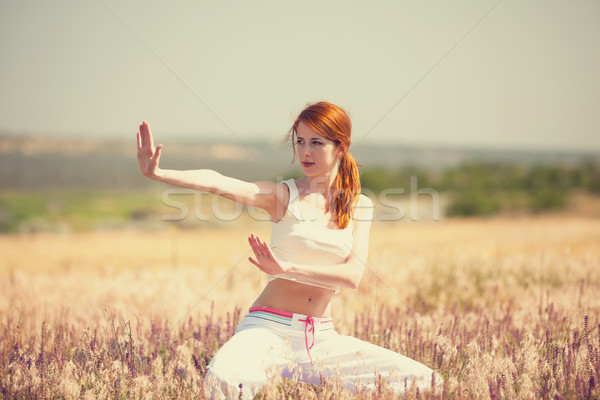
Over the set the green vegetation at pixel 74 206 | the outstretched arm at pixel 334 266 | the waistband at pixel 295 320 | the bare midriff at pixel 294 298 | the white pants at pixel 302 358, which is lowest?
the white pants at pixel 302 358

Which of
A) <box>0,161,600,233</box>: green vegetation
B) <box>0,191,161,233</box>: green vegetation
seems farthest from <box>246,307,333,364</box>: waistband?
<box>0,191,161,233</box>: green vegetation

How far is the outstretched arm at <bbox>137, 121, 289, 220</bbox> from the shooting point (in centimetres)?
310

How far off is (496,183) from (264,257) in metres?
41.2

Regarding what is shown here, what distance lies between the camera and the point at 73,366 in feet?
11.1

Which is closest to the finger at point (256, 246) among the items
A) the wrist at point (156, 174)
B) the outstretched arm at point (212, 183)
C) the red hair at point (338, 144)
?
the outstretched arm at point (212, 183)

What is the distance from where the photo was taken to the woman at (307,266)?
3.11 meters

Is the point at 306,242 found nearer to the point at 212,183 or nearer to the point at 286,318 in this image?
the point at 286,318

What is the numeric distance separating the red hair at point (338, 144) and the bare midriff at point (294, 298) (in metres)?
0.44

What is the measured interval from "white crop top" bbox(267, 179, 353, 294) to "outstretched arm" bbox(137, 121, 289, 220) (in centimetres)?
11

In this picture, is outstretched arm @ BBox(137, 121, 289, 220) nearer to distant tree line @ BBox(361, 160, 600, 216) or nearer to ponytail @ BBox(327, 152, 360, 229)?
ponytail @ BBox(327, 152, 360, 229)

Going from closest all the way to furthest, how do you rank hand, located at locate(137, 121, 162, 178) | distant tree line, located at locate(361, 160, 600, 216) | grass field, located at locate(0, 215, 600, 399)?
hand, located at locate(137, 121, 162, 178) < grass field, located at locate(0, 215, 600, 399) < distant tree line, located at locate(361, 160, 600, 216)

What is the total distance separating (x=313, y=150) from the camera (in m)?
3.55

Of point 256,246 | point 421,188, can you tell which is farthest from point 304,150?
point 421,188

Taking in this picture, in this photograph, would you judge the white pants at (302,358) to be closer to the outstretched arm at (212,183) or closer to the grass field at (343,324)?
the grass field at (343,324)
